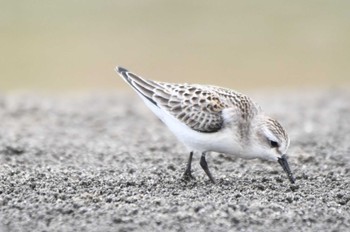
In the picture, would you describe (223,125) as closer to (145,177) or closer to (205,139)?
(205,139)

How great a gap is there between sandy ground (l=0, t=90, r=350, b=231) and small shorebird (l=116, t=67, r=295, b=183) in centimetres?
36

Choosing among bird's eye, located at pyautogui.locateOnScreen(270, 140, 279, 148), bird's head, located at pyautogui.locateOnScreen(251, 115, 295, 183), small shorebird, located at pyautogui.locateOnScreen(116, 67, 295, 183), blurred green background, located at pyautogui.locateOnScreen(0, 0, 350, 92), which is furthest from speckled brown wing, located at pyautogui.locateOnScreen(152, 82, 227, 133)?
blurred green background, located at pyautogui.locateOnScreen(0, 0, 350, 92)

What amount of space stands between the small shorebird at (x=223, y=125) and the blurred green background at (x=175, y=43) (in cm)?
1255

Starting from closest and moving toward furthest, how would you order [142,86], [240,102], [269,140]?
[269,140] → [240,102] → [142,86]

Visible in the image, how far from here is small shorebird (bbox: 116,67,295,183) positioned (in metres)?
8.88

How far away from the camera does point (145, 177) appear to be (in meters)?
9.25

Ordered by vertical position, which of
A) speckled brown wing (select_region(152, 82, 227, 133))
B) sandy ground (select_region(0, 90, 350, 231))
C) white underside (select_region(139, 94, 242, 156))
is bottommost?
sandy ground (select_region(0, 90, 350, 231))

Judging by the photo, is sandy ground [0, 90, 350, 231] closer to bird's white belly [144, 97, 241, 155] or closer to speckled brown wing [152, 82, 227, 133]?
bird's white belly [144, 97, 241, 155]

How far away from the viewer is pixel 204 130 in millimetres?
8953

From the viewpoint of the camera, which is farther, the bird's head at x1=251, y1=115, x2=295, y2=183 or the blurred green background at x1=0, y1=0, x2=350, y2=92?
the blurred green background at x1=0, y1=0, x2=350, y2=92

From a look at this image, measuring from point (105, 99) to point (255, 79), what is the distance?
7746 mm

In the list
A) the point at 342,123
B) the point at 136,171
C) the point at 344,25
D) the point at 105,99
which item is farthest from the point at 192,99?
the point at 344,25

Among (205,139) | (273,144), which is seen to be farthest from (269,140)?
(205,139)

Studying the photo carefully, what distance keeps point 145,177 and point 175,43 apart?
1689cm
